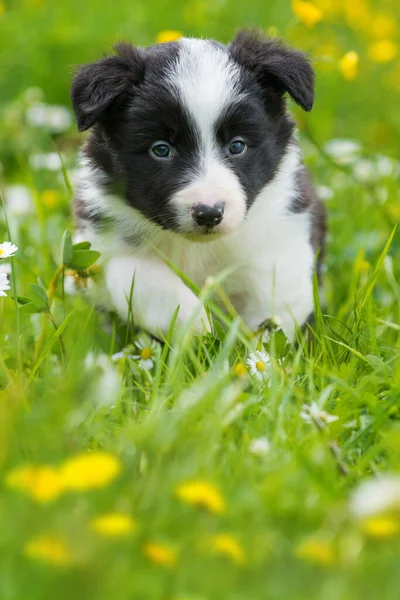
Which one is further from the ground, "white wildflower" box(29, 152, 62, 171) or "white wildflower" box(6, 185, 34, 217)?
"white wildflower" box(29, 152, 62, 171)

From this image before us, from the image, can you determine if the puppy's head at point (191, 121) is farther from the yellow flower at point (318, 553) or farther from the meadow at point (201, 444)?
the yellow flower at point (318, 553)

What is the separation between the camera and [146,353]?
338 centimetres

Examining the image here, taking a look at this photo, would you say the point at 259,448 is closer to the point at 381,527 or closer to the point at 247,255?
the point at 381,527

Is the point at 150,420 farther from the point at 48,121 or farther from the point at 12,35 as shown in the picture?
the point at 12,35

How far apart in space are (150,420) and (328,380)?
0.75m

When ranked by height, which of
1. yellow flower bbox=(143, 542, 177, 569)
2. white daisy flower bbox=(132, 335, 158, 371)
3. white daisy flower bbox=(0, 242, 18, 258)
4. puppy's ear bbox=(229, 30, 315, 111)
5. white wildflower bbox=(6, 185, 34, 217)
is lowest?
white wildflower bbox=(6, 185, 34, 217)

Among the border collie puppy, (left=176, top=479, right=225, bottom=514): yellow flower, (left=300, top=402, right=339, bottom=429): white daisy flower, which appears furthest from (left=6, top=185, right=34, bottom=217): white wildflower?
(left=176, top=479, right=225, bottom=514): yellow flower

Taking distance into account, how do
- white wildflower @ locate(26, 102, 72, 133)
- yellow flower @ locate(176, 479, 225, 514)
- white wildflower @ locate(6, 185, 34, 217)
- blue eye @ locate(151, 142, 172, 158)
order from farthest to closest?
white wildflower @ locate(26, 102, 72, 133), white wildflower @ locate(6, 185, 34, 217), blue eye @ locate(151, 142, 172, 158), yellow flower @ locate(176, 479, 225, 514)

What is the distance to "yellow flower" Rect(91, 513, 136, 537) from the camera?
1758mm

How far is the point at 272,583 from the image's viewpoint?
1787 millimetres

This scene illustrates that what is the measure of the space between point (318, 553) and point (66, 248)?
5.57 ft

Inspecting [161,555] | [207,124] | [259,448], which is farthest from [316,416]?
[207,124]

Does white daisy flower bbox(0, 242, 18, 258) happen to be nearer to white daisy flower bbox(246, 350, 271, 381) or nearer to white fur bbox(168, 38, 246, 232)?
white fur bbox(168, 38, 246, 232)

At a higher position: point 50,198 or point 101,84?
point 101,84
